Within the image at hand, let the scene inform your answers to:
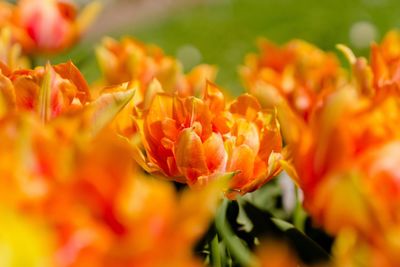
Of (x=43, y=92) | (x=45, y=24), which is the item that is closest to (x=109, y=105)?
(x=43, y=92)

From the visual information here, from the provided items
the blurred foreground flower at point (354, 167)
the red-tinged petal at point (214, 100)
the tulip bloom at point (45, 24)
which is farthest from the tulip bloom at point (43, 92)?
the tulip bloom at point (45, 24)

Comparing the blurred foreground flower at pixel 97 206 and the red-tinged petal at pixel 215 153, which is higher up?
the blurred foreground flower at pixel 97 206

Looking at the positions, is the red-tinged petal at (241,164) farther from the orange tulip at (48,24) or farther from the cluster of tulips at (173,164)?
the orange tulip at (48,24)

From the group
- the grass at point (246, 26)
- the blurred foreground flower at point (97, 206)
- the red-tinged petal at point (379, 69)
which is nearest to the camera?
the blurred foreground flower at point (97, 206)

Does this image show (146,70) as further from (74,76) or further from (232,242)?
(232,242)

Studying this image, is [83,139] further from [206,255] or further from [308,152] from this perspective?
→ [206,255]

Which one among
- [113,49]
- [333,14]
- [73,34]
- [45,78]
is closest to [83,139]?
[45,78]
